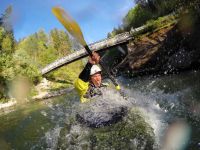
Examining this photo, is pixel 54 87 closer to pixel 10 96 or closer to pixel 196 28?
pixel 10 96

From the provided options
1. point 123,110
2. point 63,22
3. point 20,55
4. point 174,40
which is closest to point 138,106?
point 123,110

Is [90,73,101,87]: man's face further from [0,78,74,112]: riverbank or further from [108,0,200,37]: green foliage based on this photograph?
[108,0,200,37]: green foliage

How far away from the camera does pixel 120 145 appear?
11.1 metres

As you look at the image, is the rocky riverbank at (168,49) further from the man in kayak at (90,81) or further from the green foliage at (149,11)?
the man in kayak at (90,81)

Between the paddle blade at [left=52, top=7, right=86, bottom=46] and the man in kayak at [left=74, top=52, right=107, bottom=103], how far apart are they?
1.14 meters

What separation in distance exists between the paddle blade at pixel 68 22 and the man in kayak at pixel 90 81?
44.8 inches

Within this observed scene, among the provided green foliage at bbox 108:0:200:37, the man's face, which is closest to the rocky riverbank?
green foliage at bbox 108:0:200:37

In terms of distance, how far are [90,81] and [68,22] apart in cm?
249

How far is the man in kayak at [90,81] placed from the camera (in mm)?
13180

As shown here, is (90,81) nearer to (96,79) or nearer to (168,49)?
(96,79)

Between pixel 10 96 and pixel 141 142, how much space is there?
3233cm

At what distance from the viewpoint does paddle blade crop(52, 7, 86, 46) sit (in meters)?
13.9

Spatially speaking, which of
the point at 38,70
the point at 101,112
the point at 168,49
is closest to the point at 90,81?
the point at 101,112

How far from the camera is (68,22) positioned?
14047mm
